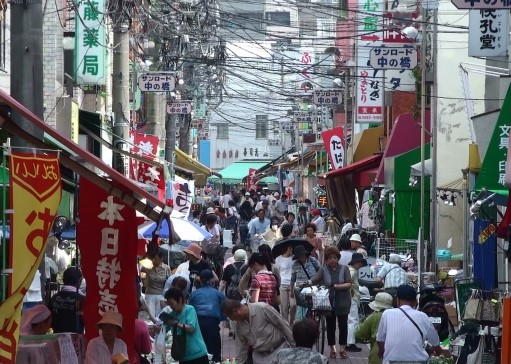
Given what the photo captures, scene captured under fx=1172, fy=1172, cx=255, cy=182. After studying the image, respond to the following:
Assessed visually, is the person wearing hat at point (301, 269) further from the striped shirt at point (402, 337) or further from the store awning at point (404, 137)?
the store awning at point (404, 137)

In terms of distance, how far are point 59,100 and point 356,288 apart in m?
9.54

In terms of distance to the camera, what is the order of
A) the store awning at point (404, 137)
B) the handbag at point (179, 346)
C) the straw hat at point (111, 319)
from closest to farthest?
the straw hat at point (111, 319) < the handbag at point (179, 346) < the store awning at point (404, 137)

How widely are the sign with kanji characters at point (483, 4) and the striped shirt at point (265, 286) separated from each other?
442 cm

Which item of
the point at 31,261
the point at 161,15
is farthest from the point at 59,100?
the point at 31,261

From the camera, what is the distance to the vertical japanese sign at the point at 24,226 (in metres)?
7.70

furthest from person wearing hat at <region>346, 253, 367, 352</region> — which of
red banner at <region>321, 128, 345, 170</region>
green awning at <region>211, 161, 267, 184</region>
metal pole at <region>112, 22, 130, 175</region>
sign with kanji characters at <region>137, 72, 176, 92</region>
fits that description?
green awning at <region>211, 161, 267, 184</region>

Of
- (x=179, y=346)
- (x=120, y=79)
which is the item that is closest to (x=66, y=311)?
(x=179, y=346)

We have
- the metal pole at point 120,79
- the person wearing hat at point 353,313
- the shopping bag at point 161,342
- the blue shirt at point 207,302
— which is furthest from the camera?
the metal pole at point 120,79

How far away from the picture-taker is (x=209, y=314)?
14.6 meters

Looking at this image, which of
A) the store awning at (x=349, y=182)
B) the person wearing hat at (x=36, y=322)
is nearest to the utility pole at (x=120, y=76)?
the person wearing hat at (x=36, y=322)

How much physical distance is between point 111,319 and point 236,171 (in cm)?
7600

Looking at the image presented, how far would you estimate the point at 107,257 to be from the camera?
10.5 m

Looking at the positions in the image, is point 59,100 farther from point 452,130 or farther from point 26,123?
point 26,123

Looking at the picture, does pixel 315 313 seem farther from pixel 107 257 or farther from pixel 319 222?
pixel 319 222
